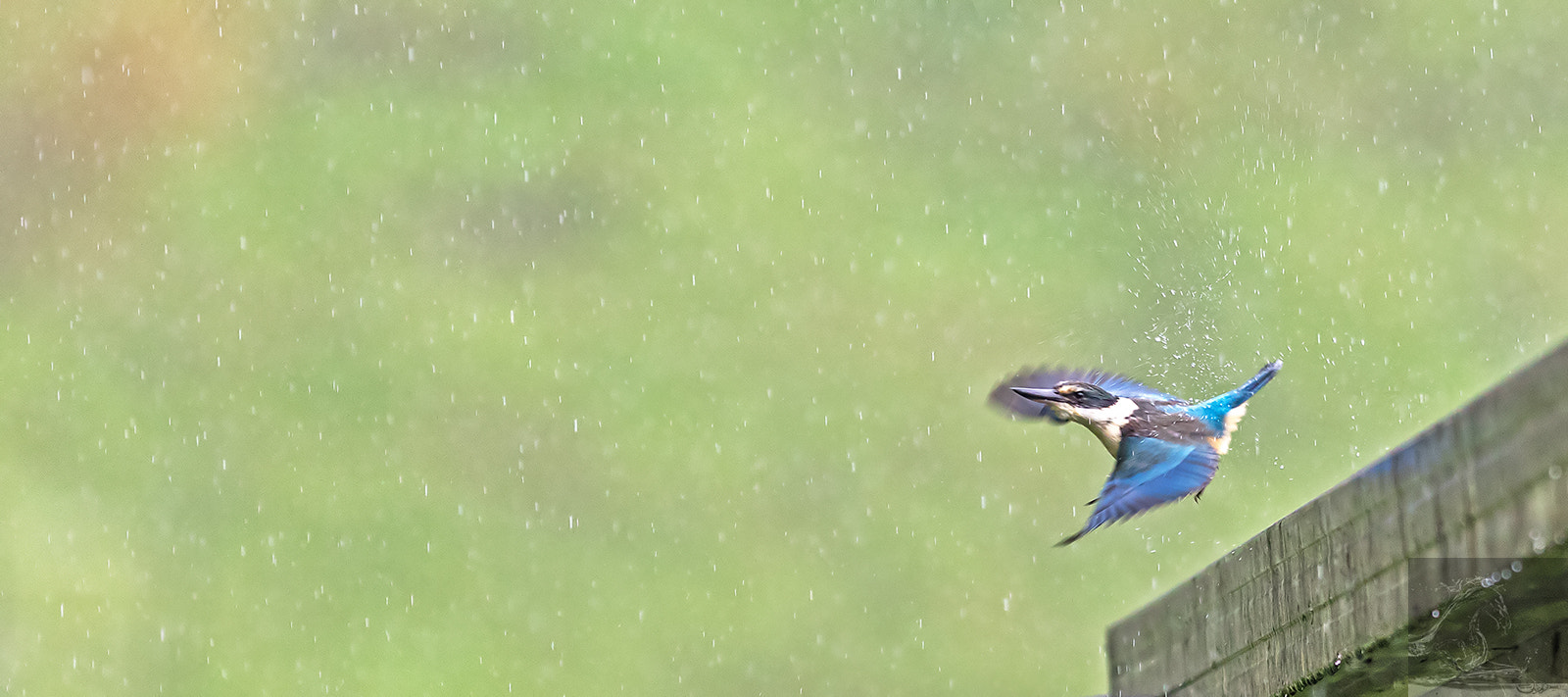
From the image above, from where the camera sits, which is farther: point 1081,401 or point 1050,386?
point 1050,386

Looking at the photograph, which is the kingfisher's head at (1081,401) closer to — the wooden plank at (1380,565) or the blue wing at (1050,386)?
the blue wing at (1050,386)

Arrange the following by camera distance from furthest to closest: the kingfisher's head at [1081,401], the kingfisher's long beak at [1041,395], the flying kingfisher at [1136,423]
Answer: the kingfisher's long beak at [1041,395]
the kingfisher's head at [1081,401]
the flying kingfisher at [1136,423]

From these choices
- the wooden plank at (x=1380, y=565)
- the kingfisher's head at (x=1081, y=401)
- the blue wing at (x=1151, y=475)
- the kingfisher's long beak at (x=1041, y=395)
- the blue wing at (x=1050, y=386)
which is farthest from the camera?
the blue wing at (x=1050, y=386)

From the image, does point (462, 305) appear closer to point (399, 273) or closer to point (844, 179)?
point (399, 273)

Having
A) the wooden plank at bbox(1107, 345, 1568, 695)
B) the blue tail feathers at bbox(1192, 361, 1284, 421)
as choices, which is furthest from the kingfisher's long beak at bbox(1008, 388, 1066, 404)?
the wooden plank at bbox(1107, 345, 1568, 695)

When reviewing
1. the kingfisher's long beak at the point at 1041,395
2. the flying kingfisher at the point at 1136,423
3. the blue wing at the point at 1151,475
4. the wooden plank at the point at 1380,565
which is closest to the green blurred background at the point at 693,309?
the flying kingfisher at the point at 1136,423

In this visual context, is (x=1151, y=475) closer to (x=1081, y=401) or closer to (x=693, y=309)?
(x=1081, y=401)

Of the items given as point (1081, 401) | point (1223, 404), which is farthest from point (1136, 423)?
point (1223, 404)
